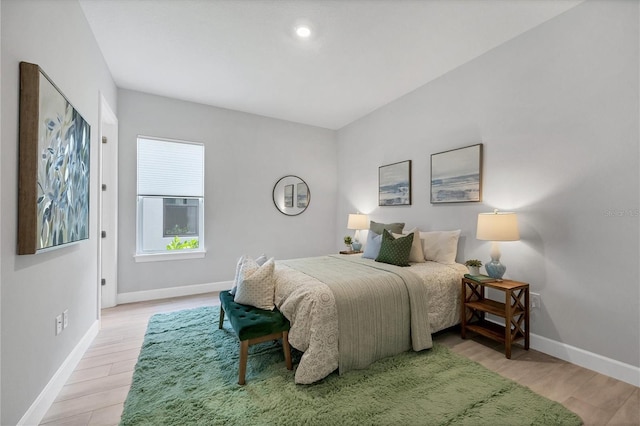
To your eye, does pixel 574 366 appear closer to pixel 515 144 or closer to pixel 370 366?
pixel 370 366

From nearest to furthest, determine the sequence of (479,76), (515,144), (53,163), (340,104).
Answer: (53,163)
(515,144)
(479,76)
(340,104)

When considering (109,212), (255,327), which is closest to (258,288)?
(255,327)

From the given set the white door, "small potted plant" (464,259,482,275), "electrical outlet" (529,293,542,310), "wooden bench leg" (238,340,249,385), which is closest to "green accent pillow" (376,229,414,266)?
"small potted plant" (464,259,482,275)

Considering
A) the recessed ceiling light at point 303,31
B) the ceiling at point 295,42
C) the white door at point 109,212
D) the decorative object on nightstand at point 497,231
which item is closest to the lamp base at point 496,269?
the decorative object on nightstand at point 497,231

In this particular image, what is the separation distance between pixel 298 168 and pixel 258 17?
276 centimetres

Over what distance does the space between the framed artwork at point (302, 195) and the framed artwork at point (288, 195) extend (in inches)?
4.8

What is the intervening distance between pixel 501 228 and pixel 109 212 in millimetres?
4455

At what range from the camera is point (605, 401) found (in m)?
1.76

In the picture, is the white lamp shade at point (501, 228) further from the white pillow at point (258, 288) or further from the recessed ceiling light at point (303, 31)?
the recessed ceiling light at point (303, 31)

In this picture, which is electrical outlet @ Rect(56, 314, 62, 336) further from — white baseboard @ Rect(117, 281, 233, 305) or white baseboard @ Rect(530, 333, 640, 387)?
white baseboard @ Rect(530, 333, 640, 387)

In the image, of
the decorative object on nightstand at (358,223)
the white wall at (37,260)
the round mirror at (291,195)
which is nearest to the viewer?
the white wall at (37,260)

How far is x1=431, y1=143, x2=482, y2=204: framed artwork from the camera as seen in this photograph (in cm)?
291

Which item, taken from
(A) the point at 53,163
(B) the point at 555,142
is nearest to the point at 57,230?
(A) the point at 53,163

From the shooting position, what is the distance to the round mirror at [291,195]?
4719 millimetres
